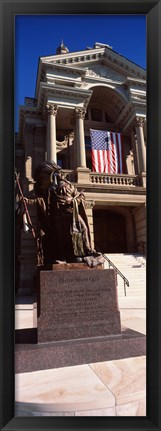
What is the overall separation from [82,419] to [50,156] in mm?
16350

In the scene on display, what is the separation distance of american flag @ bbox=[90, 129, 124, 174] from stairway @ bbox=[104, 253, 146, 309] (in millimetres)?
5837

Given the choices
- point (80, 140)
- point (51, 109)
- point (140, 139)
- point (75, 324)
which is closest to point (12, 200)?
point (75, 324)

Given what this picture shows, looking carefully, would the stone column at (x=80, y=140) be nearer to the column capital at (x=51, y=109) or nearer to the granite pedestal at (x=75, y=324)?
the column capital at (x=51, y=109)

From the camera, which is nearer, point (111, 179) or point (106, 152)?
point (106, 152)

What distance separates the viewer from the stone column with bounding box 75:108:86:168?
1818 cm

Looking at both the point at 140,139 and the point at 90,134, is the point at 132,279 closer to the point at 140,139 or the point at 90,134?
the point at 90,134

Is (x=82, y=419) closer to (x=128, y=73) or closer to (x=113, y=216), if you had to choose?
(x=113, y=216)

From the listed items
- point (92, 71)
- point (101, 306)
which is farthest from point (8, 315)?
point (92, 71)

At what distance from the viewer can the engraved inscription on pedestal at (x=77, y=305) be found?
3.83 metres

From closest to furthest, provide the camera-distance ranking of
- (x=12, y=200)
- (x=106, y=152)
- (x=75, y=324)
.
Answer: (x=12, y=200)
(x=75, y=324)
(x=106, y=152)

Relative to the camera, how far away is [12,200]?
2203 mm

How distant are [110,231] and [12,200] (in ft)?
65.7

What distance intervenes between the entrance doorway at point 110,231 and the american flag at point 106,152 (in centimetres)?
493

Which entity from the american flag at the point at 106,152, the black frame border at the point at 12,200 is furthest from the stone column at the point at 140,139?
the black frame border at the point at 12,200
